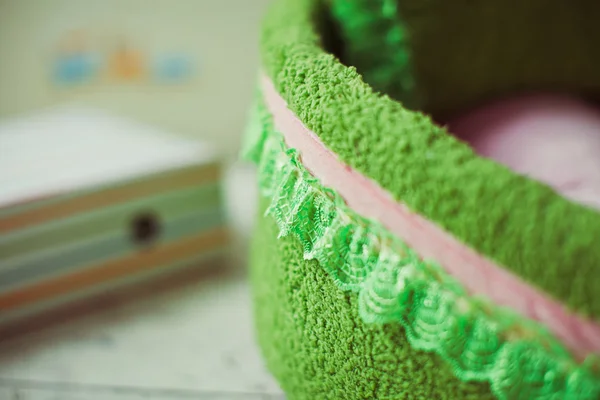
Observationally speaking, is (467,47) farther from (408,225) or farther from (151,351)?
(151,351)

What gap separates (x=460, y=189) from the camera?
0.32 meters

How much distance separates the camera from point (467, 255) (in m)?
0.32

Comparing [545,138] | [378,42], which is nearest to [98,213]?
[378,42]

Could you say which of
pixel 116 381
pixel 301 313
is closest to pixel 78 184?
pixel 116 381

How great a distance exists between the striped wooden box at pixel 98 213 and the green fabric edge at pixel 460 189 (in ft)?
1.84

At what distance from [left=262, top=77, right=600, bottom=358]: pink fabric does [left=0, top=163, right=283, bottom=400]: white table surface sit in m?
0.45

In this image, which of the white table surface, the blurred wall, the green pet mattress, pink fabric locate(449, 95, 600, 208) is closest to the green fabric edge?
the green pet mattress

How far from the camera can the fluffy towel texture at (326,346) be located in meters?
0.39

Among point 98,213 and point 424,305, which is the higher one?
point 424,305

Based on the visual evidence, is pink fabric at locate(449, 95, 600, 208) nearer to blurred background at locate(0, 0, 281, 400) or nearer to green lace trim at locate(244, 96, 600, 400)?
green lace trim at locate(244, 96, 600, 400)

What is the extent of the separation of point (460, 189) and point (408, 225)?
45mm

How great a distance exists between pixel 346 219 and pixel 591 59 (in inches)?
22.7

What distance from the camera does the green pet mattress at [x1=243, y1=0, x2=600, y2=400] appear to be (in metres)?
0.30

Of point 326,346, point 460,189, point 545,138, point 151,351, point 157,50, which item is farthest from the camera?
point 157,50
